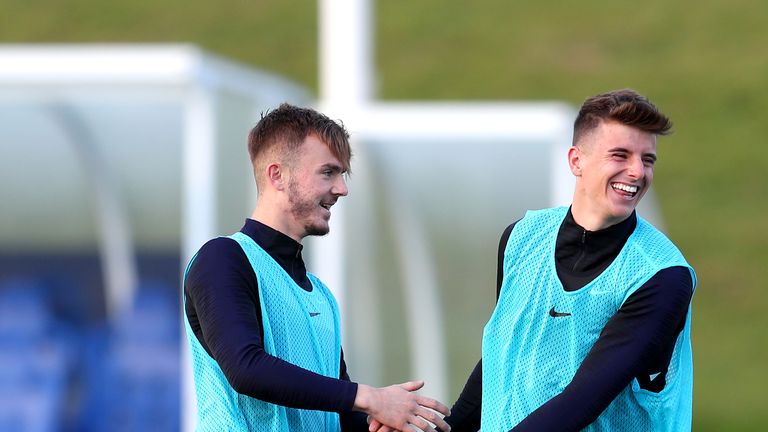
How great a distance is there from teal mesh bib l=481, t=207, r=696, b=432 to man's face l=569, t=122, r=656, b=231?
0.12 meters

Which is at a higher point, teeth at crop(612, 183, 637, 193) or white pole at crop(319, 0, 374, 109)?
white pole at crop(319, 0, 374, 109)

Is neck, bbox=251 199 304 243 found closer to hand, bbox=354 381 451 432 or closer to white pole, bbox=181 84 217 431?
hand, bbox=354 381 451 432

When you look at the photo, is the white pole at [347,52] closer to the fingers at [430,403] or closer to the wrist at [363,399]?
the fingers at [430,403]

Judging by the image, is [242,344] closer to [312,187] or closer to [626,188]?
[312,187]

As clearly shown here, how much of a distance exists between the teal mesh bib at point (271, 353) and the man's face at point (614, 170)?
34.2 inches

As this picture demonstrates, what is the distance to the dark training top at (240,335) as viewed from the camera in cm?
385

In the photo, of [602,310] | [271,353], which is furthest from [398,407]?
[602,310]

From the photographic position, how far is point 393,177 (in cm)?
1087

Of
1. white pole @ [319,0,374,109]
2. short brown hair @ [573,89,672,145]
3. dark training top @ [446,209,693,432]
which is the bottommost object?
dark training top @ [446,209,693,432]

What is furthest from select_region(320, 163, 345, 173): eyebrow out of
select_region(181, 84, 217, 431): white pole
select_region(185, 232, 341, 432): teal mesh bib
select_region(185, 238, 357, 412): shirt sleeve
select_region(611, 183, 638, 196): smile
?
select_region(181, 84, 217, 431): white pole

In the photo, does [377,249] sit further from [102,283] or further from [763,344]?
[763,344]

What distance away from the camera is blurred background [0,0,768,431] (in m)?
11.1

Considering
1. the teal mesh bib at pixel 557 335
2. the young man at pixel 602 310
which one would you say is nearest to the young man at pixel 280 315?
the teal mesh bib at pixel 557 335

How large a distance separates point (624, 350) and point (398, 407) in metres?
0.67
